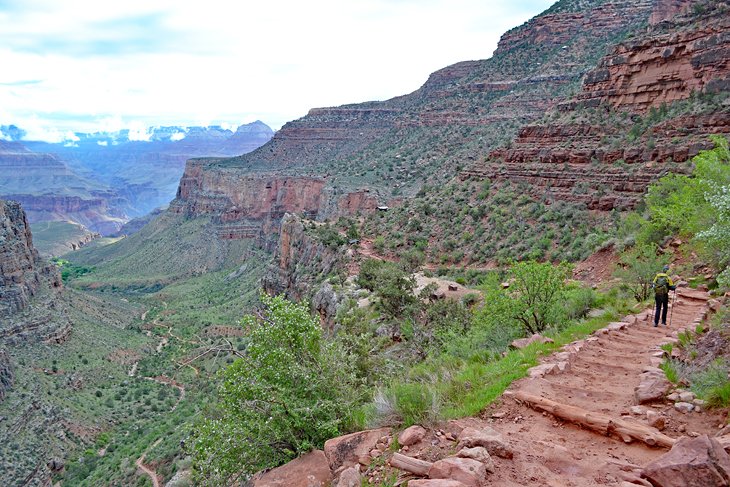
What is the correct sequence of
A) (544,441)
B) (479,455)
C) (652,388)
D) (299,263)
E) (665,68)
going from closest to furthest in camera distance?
1. (479,455)
2. (544,441)
3. (652,388)
4. (665,68)
5. (299,263)

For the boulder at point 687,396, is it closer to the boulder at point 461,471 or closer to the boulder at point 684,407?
the boulder at point 684,407

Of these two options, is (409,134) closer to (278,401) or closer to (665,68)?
(665,68)

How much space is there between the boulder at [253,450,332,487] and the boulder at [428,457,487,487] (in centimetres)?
226

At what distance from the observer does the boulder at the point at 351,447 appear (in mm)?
7902

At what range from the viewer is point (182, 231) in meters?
99.4

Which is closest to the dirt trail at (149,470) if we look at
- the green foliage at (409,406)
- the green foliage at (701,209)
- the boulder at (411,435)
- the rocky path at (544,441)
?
the rocky path at (544,441)

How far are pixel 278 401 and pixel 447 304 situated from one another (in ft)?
39.6

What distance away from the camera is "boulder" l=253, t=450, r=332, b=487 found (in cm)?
823

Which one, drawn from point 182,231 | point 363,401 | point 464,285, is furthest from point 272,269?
point 182,231

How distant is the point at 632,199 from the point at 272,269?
33.2 metres

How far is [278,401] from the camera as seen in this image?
955cm

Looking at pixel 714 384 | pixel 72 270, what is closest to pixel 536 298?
pixel 714 384

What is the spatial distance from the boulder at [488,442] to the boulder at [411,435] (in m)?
0.59

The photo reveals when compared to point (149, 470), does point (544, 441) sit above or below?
above
